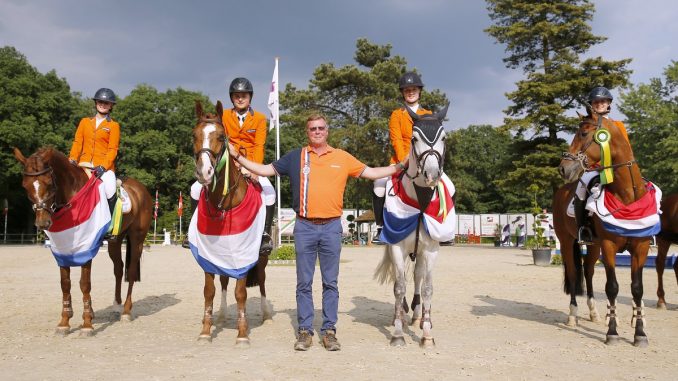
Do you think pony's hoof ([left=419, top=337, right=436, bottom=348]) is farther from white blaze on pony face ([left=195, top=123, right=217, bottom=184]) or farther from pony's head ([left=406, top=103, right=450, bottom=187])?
white blaze on pony face ([left=195, top=123, right=217, bottom=184])

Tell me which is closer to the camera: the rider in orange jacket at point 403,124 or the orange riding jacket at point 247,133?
the rider in orange jacket at point 403,124

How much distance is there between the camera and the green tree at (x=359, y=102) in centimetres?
4091

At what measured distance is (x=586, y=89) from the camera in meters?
35.4

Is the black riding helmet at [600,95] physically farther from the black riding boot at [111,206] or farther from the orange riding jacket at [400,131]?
the black riding boot at [111,206]

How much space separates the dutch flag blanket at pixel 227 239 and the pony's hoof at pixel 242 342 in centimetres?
77

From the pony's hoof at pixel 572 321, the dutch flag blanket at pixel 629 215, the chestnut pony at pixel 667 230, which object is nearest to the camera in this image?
the dutch flag blanket at pixel 629 215

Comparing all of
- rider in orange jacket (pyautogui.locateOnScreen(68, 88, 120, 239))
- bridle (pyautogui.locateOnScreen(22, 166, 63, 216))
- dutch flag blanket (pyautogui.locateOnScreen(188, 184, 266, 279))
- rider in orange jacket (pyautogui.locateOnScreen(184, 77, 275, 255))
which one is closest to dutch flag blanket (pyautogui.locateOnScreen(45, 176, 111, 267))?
bridle (pyautogui.locateOnScreen(22, 166, 63, 216))

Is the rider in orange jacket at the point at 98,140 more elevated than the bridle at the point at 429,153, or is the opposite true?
the rider in orange jacket at the point at 98,140

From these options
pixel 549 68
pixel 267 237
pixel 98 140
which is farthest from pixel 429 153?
pixel 549 68

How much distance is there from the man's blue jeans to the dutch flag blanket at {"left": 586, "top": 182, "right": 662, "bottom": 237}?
3517 mm

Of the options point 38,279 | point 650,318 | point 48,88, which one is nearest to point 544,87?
point 650,318

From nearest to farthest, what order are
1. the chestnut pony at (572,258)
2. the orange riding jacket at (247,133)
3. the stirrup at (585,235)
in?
the stirrup at (585,235), the orange riding jacket at (247,133), the chestnut pony at (572,258)

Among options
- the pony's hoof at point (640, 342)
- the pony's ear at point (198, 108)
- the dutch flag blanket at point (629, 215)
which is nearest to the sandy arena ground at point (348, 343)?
the pony's hoof at point (640, 342)

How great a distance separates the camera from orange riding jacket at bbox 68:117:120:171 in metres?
8.37
